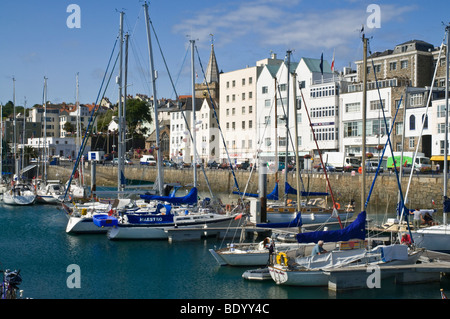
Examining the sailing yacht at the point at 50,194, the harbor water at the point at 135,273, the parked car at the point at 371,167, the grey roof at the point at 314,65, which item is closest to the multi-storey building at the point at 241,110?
the grey roof at the point at 314,65

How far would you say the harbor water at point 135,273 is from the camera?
22.6m

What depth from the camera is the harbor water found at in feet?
74.2

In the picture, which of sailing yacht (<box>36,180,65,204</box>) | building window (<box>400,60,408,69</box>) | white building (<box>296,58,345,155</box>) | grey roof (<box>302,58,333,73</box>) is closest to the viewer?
sailing yacht (<box>36,180,65,204</box>)

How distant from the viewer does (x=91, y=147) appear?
12531 cm

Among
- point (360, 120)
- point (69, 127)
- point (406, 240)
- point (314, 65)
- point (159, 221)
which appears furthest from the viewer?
point (69, 127)

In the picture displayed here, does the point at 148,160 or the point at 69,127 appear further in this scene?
the point at 69,127

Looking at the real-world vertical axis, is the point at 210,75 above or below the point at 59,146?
above

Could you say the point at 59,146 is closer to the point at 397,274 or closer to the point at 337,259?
the point at 337,259

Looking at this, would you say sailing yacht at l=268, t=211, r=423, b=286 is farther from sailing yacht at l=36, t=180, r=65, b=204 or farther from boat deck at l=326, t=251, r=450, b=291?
sailing yacht at l=36, t=180, r=65, b=204

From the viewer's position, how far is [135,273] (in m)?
26.6

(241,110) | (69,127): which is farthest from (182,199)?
(69,127)

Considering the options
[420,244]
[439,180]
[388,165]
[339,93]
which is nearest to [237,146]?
[339,93]

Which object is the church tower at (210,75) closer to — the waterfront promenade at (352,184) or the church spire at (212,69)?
the church spire at (212,69)

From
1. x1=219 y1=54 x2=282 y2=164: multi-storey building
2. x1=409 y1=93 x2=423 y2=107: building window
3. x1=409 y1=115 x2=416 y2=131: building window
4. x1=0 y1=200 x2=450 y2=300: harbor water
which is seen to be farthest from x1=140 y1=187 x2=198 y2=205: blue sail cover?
x1=219 y1=54 x2=282 y2=164: multi-storey building
